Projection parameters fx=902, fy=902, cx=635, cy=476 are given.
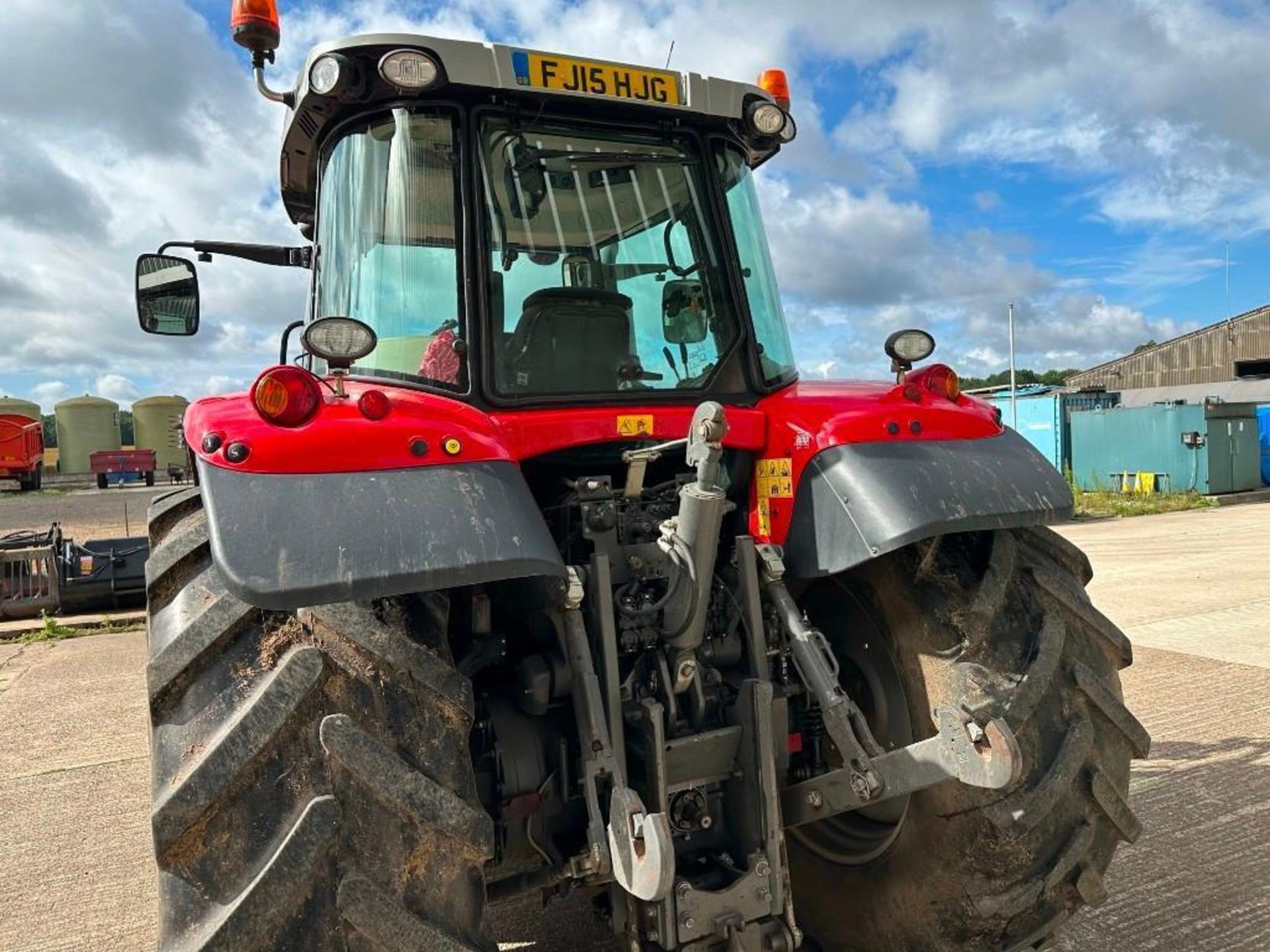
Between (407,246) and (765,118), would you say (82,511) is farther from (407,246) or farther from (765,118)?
(765,118)

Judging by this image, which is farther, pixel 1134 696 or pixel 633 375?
pixel 1134 696

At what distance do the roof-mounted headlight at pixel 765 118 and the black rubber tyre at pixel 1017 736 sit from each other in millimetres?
1381

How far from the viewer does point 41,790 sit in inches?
168

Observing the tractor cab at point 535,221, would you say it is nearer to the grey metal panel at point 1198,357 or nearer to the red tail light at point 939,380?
the red tail light at point 939,380

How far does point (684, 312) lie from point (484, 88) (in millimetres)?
842

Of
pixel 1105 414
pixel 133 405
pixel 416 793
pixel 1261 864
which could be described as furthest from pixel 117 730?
pixel 133 405

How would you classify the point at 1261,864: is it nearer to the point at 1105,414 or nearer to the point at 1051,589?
the point at 1051,589

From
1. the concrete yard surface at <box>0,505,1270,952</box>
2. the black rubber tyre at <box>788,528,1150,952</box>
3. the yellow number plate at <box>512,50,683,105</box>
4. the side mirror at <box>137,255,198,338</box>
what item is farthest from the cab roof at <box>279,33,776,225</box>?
the concrete yard surface at <box>0,505,1270,952</box>

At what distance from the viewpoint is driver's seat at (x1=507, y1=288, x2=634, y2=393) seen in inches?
96.3

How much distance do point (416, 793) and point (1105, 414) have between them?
20230 mm

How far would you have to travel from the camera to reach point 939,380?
2689 mm

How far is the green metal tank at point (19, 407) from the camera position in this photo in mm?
37594

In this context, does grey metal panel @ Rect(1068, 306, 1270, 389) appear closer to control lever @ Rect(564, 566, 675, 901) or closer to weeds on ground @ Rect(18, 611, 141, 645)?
weeds on ground @ Rect(18, 611, 141, 645)

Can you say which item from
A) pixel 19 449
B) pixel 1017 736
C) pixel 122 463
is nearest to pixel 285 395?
pixel 1017 736
